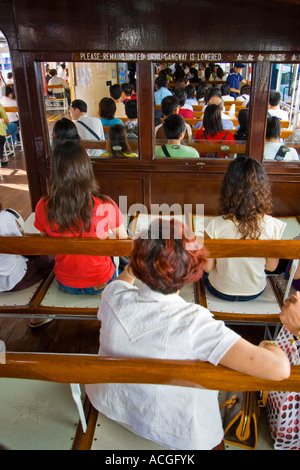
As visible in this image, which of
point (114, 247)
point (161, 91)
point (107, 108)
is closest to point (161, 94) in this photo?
point (161, 91)

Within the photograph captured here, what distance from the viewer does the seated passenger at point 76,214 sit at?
232 centimetres

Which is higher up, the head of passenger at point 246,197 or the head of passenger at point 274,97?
the head of passenger at point 274,97

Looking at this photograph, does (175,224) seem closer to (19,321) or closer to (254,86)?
(19,321)

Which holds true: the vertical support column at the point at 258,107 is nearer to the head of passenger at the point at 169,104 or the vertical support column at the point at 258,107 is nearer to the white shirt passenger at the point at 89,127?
the head of passenger at the point at 169,104

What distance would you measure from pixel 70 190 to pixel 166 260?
3.72 feet

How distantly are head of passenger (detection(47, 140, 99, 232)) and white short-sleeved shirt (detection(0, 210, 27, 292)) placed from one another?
22 cm

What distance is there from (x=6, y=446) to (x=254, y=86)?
10.4ft

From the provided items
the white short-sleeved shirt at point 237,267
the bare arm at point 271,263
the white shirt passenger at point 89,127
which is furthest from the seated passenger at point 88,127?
the bare arm at point 271,263

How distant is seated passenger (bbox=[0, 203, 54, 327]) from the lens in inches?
92.9

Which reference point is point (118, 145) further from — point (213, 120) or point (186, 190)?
point (213, 120)

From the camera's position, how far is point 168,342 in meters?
1.26

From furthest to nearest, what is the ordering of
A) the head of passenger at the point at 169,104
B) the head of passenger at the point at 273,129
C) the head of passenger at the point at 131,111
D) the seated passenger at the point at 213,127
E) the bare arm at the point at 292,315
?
the head of passenger at the point at 169,104 < the head of passenger at the point at 131,111 < the seated passenger at the point at 213,127 < the head of passenger at the point at 273,129 < the bare arm at the point at 292,315

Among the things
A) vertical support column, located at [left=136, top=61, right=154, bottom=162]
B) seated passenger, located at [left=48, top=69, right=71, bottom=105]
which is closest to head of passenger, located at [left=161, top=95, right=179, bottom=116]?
vertical support column, located at [left=136, top=61, right=154, bottom=162]

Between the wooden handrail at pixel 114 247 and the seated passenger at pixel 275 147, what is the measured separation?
203cm
